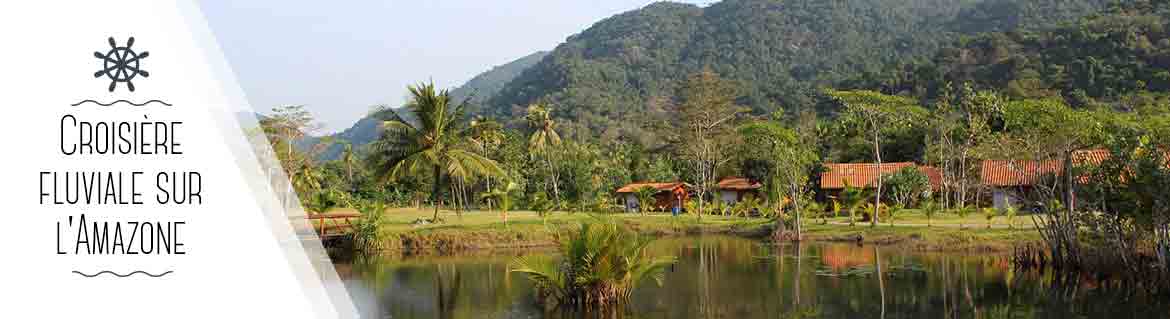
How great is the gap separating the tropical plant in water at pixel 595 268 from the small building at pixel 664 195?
102ft

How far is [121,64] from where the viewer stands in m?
6.50

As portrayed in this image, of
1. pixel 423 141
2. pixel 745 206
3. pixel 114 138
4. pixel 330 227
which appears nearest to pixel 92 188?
pixel 114 138

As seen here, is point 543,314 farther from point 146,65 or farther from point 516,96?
point 516,96

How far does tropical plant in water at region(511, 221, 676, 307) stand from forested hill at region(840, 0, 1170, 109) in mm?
45145

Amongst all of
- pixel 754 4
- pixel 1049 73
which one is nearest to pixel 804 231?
pixel 1049 73

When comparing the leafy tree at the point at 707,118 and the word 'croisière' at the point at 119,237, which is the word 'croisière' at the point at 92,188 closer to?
the word 'croisière' at the point at 119,237

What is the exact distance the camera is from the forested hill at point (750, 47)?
347 feet

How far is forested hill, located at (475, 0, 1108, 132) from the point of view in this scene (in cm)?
10575

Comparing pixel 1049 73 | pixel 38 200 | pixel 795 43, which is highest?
pixel 795 43

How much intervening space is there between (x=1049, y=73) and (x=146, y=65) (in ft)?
219

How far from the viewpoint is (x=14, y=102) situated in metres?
6.42

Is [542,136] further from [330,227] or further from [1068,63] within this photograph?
[1068,63]

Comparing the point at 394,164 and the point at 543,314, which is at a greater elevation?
the point at 394,164

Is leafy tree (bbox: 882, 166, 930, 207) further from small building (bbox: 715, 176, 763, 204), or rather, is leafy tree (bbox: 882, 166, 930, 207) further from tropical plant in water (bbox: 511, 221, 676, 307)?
tropical plant in water (bbox: 511, 221, 676, 307)
